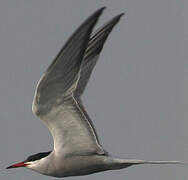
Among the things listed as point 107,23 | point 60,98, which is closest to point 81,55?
point 60,98

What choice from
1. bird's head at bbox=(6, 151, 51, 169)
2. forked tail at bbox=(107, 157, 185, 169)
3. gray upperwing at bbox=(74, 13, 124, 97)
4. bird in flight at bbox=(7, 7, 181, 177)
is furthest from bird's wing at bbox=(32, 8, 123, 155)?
gray upperwing at bbox=(74, 13, 124, 97)

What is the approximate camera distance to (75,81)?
10.0 meters

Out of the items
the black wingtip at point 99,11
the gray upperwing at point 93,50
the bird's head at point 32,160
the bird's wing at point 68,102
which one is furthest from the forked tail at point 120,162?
the black wingtip at point 99,11

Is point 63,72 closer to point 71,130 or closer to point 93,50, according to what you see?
point 71,130

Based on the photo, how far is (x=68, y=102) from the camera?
33.9 feet

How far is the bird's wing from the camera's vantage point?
372 inches

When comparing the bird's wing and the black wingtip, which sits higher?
the black wingtip

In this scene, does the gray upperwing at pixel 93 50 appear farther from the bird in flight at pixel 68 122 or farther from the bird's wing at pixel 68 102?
the bird's wing at pixel 68 102

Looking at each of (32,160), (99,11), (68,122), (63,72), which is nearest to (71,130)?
(68,122)

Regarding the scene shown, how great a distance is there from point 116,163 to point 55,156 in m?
1.00

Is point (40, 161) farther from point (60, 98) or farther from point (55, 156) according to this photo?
point (60, 98)

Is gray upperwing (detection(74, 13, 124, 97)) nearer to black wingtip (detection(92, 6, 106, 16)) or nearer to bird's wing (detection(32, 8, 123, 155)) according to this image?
bird's wing (detection(32, 8, 123, 155))

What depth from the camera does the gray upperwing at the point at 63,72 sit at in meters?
9.22

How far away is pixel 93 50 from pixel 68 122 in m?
1.96
